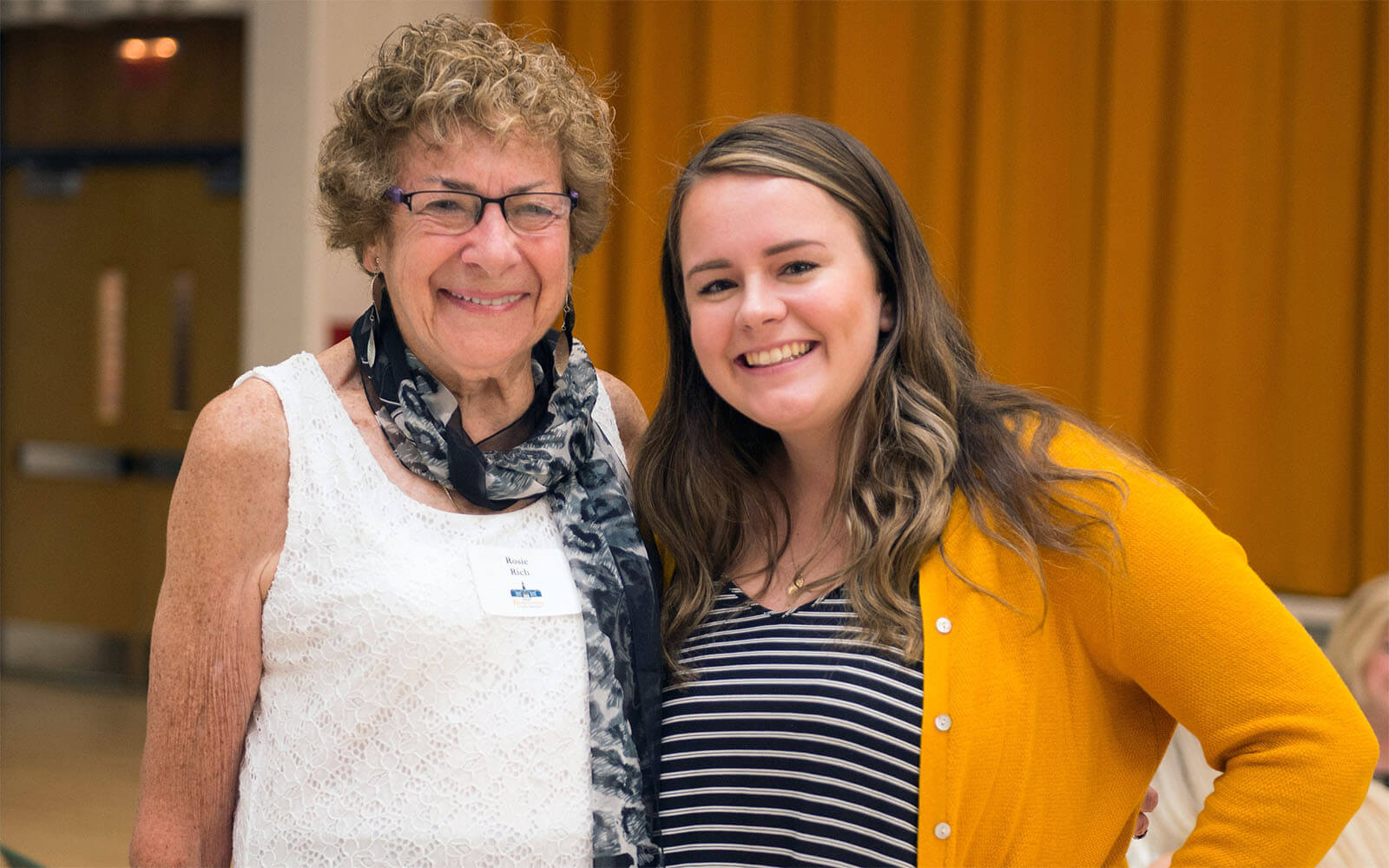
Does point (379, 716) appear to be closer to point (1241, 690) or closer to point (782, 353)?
point (782, 353)

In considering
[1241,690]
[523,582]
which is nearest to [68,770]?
[523,582]

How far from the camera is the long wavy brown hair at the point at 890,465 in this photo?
1604mm

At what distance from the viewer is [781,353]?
167cm

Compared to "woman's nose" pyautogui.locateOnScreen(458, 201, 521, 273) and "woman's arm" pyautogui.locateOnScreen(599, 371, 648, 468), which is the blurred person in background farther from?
"woman's nose" pyautogui.locateOnScreen(458, 201, 521, 273)

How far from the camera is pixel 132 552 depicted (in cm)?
600

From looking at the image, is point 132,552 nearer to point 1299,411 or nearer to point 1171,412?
point 1171,412

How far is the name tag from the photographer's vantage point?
162 centimetres

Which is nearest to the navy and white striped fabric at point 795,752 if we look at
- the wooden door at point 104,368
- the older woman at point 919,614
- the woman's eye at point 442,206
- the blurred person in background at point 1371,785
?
the older woman at point 919,614

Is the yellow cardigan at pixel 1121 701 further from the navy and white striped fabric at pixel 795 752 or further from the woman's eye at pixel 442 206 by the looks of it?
the woman's eye at pixel 442 206

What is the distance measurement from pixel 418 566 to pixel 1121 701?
3.17ft

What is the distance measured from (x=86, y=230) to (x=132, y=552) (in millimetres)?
1641

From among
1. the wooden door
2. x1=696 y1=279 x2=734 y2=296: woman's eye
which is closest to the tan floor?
the wooden door

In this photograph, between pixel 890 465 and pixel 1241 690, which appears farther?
pixel 890 465

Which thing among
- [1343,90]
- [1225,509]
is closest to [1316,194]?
[1343,90]
